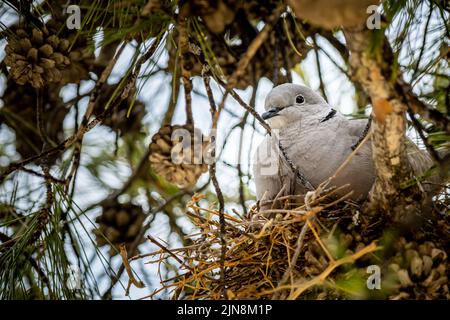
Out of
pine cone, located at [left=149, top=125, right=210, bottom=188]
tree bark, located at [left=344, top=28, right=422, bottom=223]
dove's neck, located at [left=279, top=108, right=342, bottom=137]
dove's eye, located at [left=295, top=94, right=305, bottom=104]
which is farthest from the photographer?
dove's eye, located at [left=295, top=94, right=305, bottom=104]

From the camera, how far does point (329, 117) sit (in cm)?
276

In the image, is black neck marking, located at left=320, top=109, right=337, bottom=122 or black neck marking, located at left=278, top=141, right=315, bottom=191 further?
black neck marking, located at left=320, top=109, right=337, bottom=122

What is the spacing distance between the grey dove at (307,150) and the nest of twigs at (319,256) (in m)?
0.10

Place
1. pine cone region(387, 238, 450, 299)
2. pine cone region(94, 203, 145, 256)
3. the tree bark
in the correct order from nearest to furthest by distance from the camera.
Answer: the tree bark → pine cone region(387, 238, 450, 299) → pine cone region(94, 203, 145, 256)

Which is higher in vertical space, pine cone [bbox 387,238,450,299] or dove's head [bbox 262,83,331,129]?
dove's head [bbox 262,83,331,129]

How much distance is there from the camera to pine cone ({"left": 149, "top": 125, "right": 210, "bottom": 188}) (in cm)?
232

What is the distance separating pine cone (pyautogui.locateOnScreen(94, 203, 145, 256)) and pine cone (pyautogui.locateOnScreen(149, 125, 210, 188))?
2.92ft

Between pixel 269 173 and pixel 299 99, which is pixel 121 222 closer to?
pixel 269 173

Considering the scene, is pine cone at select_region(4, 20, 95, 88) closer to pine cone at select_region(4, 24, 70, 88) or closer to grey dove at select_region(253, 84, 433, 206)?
pine cone at select_region(4, 24, 70, 88)

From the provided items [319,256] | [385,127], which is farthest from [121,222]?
[385,127]

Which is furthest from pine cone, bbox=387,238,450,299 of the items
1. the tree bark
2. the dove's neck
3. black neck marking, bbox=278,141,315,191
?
the dove's neck

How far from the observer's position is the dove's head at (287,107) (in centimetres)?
278
